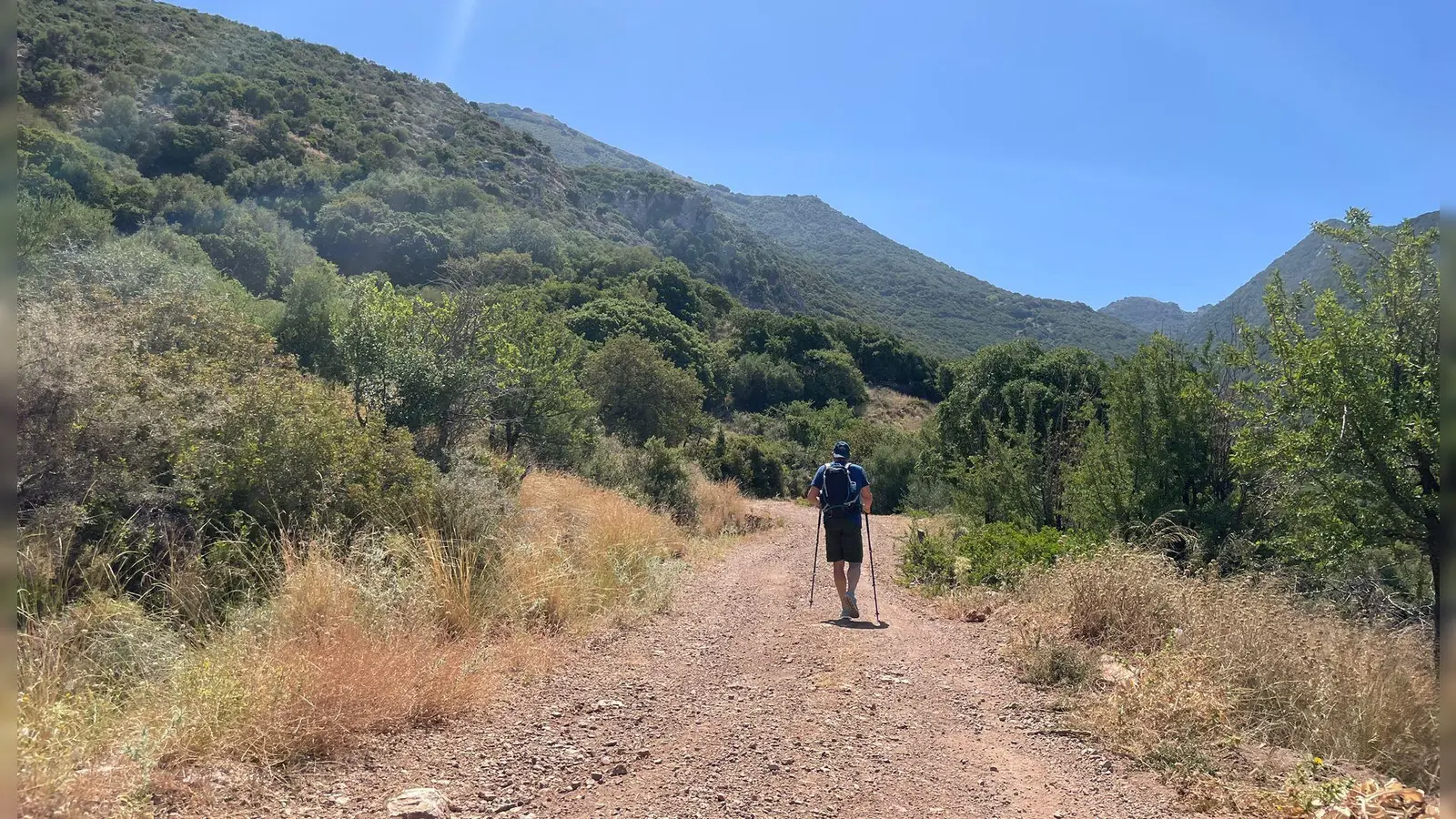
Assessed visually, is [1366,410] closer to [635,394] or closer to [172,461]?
[172,461]

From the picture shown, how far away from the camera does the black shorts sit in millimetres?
7699

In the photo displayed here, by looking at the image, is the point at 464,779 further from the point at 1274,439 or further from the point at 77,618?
the point at 1274,439

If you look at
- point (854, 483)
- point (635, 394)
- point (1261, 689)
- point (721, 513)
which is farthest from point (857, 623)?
point (635, 394)

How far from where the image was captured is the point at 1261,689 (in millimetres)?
4723

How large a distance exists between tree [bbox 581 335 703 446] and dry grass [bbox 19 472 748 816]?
18.4m

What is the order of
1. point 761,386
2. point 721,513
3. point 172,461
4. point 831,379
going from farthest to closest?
1. point 831,379
2. point 761,386
3. point 721,513
4. point 172,461

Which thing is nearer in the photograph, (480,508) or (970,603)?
(480,508)

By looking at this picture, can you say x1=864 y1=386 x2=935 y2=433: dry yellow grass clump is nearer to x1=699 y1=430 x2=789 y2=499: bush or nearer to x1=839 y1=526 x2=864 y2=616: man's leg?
x1=699 y1=430 x2=789 y2=499: bush

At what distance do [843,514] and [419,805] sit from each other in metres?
5.33

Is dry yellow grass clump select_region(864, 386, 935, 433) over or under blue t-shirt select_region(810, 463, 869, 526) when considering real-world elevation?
over

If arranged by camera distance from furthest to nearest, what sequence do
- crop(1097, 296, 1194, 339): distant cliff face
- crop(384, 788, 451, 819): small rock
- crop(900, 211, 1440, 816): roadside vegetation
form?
crop(1097, 296, 1194, 339): distant cliff face
crop(900, 211, 1440, 816): roadside vegetation
crop(384, 788, 451, 819): small rock

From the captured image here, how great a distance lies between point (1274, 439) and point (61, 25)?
6555cm

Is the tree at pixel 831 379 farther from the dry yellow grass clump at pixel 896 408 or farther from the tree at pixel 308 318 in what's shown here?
the tree at pixel 308 318

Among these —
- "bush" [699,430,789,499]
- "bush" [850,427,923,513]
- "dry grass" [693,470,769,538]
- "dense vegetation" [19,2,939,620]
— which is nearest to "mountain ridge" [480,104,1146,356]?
"dense vegetation" [19,2,939,620]
